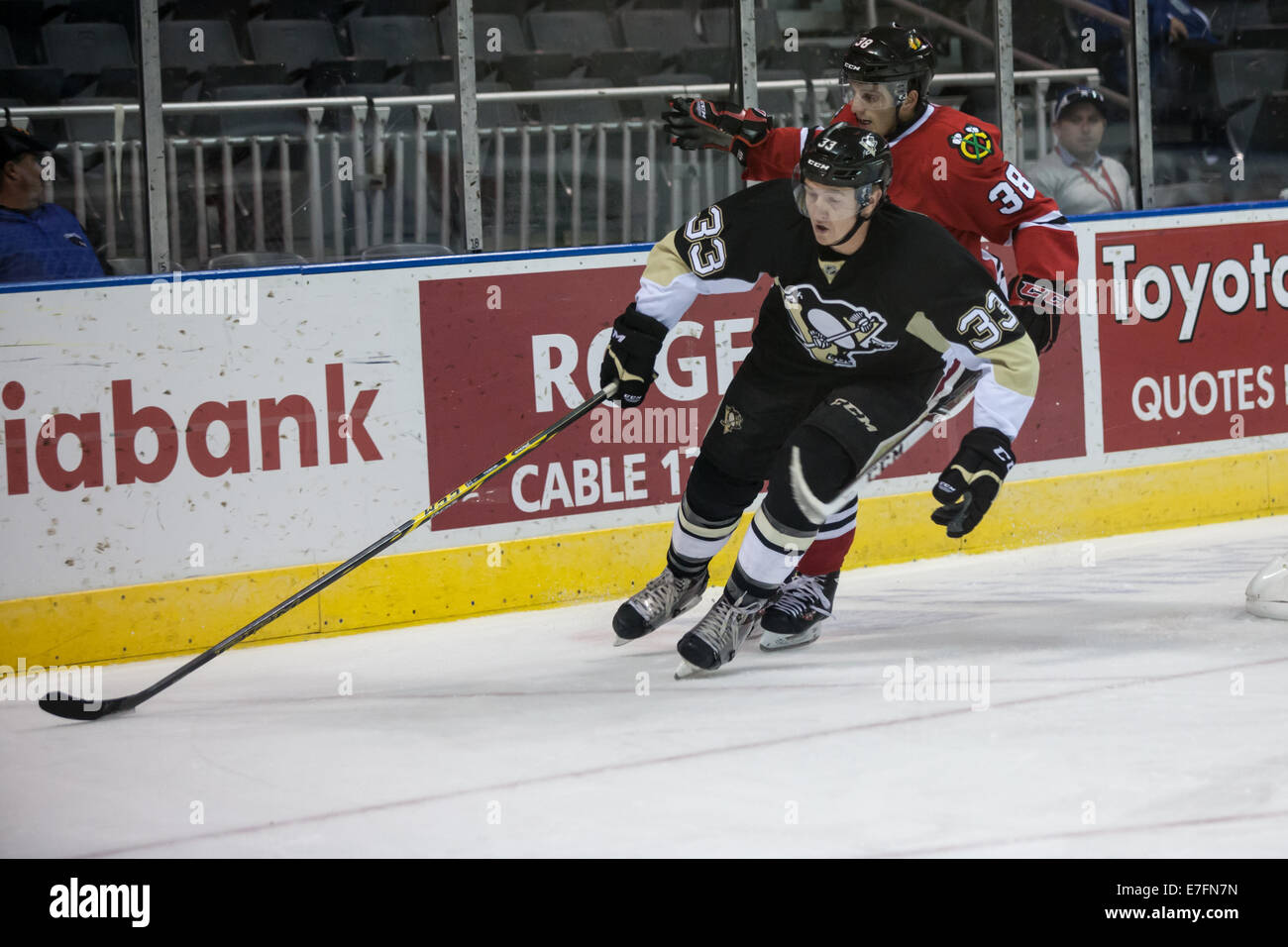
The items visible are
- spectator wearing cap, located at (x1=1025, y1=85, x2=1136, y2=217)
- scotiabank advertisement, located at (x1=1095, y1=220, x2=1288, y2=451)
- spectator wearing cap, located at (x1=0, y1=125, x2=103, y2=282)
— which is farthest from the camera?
spectator wearing cap, located at (x1=1025, y1=85, x2=1136, y2=217)

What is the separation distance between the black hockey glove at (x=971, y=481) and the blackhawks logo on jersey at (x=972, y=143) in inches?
30.8

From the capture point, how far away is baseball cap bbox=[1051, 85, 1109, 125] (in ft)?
19.6

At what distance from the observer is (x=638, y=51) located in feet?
17.6

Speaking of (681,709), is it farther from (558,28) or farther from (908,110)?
(558,28)

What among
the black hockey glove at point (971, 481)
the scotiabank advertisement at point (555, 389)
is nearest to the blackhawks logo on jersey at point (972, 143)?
the black hockey glove at point (971, 481)

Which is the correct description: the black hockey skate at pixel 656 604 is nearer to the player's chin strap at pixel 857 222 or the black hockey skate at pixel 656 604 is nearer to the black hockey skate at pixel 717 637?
the black hockey skate at pixel 717 637

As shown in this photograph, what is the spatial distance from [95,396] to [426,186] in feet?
4.16

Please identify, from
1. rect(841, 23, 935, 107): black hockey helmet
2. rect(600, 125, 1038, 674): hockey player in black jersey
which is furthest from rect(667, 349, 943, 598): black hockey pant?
rect(841, 23, 935, 107): black hockey helmet

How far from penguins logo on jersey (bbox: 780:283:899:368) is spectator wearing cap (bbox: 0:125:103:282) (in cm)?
194

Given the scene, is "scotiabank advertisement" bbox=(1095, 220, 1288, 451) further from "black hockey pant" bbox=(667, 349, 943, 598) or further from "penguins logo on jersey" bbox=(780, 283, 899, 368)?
"penguins logo on jersey" bbox=(780, 283, 899, 368)

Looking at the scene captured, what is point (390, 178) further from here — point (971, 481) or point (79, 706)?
point (971, 481)

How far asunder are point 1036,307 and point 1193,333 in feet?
7.05

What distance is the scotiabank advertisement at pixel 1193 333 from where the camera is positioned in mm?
5793
